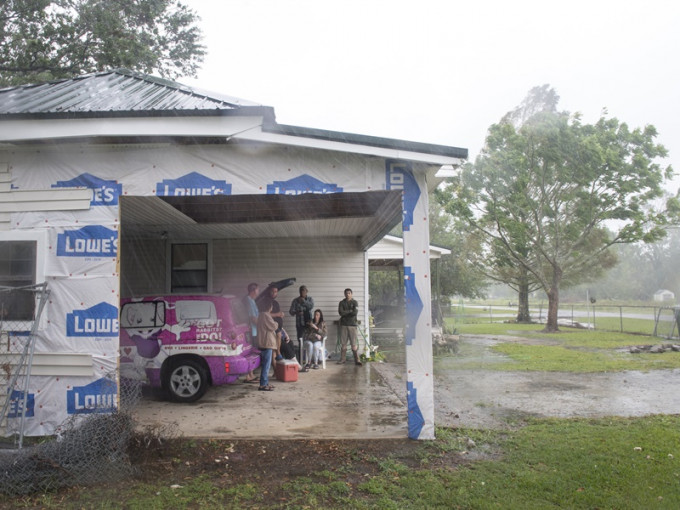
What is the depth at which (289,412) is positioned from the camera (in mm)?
6531

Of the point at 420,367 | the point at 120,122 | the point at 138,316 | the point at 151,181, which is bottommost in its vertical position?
the point at 420,367

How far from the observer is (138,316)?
7188 mm

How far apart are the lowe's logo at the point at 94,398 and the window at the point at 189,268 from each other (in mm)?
6077

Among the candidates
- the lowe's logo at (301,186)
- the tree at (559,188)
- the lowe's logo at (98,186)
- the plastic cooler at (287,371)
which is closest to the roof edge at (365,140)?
the lowe's logo at (301,186)

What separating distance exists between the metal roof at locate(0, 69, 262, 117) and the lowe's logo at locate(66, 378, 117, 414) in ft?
9.38

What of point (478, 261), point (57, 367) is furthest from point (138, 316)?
point (478, 261)

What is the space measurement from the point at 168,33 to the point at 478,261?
21.1 meters

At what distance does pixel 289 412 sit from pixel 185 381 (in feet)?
5.58

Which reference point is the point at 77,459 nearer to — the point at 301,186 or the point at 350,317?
the point at 301,186

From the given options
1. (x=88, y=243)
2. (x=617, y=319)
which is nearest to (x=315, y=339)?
(x=88, y=243)

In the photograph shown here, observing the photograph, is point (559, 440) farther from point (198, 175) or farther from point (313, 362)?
point (313, 362)

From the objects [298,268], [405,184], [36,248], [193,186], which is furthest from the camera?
[298,268]

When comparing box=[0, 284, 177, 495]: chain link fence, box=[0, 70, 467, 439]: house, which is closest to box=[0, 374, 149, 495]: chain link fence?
box=[0, 284, 177, 495]: chain link fence

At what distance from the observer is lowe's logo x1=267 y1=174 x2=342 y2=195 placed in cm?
538
